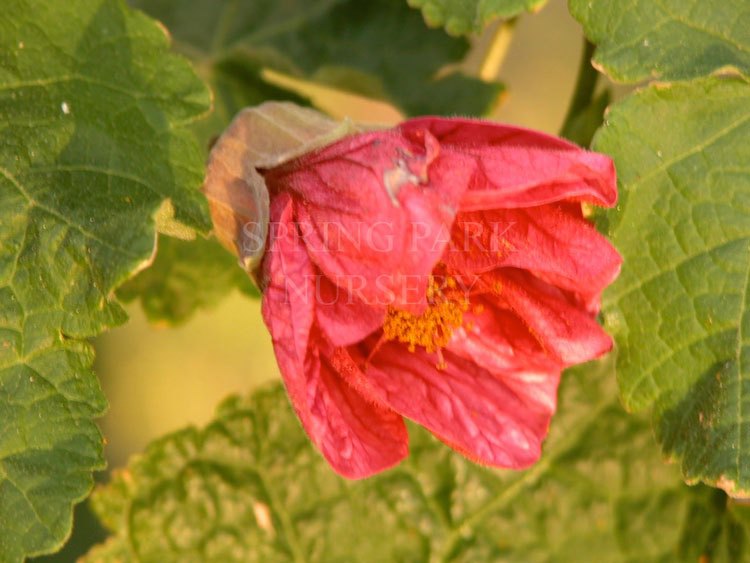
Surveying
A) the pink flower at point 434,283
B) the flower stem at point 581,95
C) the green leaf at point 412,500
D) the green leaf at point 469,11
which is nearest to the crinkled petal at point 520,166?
the pink flower at point 434,283

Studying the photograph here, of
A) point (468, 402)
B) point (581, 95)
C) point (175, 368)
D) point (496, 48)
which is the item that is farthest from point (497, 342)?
point (175, 368)

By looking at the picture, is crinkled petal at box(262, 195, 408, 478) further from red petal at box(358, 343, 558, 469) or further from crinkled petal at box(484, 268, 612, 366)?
crinkled petal at box(484, 268, 612, 366)

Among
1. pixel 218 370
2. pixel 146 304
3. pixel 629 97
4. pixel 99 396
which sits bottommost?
pixel 218 370

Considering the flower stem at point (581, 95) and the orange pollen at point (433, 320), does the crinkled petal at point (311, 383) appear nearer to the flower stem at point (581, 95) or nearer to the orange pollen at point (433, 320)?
the orange pollen at point (433, 320)

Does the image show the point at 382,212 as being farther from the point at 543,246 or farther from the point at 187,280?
the point at 187,280

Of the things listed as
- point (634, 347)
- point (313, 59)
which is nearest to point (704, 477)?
point (634, 347)

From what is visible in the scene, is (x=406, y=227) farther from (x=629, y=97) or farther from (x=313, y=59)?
(x=313, y=59)

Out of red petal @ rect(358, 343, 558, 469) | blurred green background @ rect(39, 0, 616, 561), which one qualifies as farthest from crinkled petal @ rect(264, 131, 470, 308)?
blurred green background @ rect(39, 0, 616, 561)
